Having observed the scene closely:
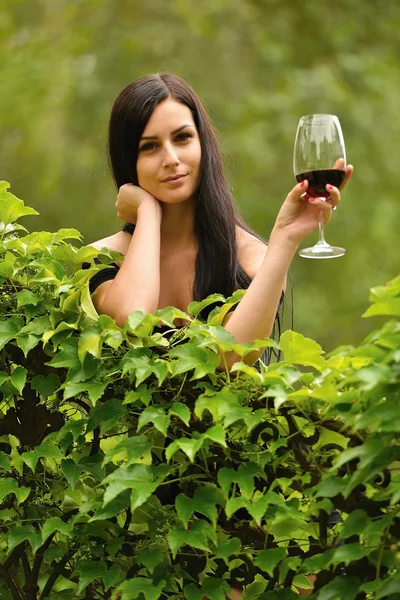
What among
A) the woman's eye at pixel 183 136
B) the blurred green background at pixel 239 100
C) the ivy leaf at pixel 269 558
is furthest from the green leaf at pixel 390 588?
the blurred green background at pixel 239 100

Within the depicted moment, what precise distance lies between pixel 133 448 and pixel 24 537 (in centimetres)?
35

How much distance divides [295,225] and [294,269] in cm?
793

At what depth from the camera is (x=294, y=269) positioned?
32.4 feet

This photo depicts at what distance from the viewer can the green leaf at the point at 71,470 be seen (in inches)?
74.9

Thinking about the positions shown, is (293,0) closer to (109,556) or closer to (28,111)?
(28,111)

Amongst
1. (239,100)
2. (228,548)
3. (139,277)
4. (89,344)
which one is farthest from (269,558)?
(239,100)

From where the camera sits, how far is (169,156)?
2.56 m

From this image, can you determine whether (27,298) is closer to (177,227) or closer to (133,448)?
(133,448)

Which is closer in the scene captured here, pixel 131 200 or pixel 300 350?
pixel 300 350

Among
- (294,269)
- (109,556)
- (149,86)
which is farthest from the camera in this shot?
(294,269)

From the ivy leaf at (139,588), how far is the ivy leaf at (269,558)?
19cm

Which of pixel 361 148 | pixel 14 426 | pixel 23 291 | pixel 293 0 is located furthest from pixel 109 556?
pixel 293 0

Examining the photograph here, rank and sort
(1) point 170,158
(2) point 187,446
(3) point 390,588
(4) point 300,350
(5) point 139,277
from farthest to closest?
(1) point 170,158
(5) point 139,277
(4) point 300,350
(2) point 187,446
(3) point 390,588

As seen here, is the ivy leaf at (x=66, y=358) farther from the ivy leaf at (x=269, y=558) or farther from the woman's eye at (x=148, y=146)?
the woman's eye at (x=148, y=146)
